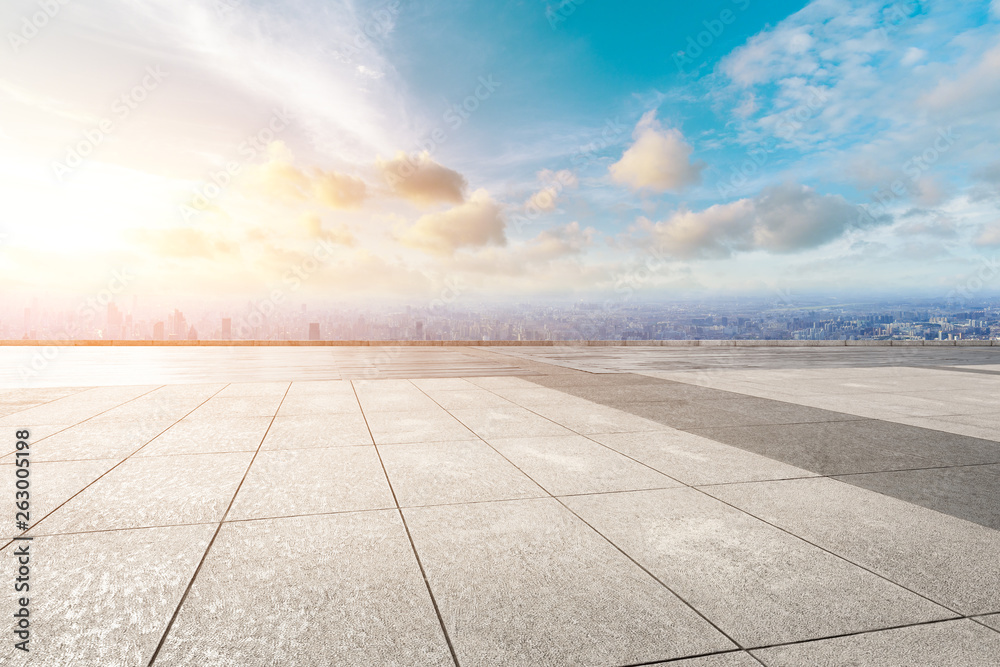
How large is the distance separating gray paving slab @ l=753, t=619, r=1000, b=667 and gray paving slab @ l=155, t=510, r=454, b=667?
1604mm

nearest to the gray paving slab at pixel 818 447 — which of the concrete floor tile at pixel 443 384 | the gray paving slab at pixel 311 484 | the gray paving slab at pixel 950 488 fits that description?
the gray paving slab at pixel 950 488

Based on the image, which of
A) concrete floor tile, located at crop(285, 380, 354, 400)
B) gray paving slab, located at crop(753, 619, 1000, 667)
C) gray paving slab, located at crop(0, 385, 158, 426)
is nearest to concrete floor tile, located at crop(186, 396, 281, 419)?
concrete floor tile, located at crop(285, 380, 354, 400)

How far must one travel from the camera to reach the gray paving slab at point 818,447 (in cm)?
571

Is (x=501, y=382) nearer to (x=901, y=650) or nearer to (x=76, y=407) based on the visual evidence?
(x=76, y=407)

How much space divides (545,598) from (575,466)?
2682 mm

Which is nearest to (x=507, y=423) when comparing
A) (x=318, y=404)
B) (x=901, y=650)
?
(x=318, y=404)

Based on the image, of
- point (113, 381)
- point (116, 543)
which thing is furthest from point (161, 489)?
point (113, 381)

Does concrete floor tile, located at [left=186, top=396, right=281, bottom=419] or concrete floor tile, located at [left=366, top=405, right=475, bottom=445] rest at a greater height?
concrete floor tile, located at [left=186, top=396, right=281, bottom=419]

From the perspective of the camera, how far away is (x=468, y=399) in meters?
9.89

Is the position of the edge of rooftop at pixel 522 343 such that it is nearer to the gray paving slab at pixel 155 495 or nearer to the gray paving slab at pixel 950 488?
the gray paving slab at pixel 155 495

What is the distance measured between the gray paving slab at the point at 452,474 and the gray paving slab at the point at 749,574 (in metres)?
0.72

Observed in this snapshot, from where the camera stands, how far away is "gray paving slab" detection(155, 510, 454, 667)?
2514mm

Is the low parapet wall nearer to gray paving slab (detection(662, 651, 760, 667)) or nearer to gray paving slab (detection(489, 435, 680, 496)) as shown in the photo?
gray paving slab (detection(489, 435, 680, 496))

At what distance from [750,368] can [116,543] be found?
16.1m
